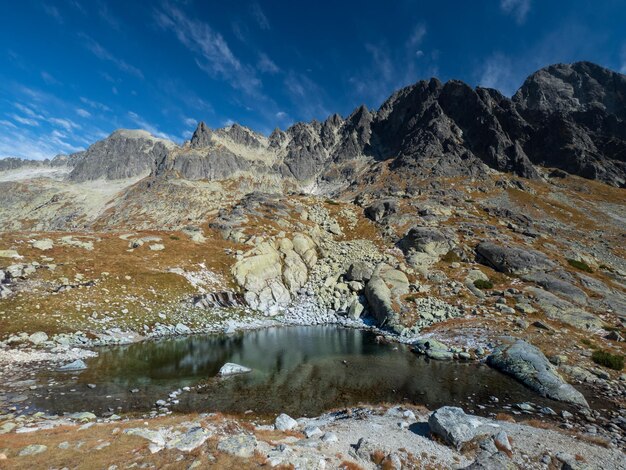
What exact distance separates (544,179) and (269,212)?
5714 inches

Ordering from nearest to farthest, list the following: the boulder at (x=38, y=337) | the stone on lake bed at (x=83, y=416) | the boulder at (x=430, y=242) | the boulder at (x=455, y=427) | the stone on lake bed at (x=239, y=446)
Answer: the stone on lake bed at (x=239, y=446)
the boulder at (x=455, y=427)
the stone on lake bed at (x=83, y=416)
the boulder at (x=38, y=337)
the boulder at (x=430, y=242)

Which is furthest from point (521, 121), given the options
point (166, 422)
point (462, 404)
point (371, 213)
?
point (166, 422)

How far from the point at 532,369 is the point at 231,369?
27.2 m

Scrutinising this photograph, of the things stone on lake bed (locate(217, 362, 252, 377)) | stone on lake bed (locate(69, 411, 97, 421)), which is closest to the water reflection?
stone on lake bed (locate(217, 362, 252, 377))

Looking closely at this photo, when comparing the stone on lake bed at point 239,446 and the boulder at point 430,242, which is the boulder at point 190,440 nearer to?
the stone on lake bed at point 239,446

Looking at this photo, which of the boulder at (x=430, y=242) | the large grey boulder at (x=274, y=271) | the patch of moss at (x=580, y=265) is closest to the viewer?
the large grey boulder at (x=274, y=271)

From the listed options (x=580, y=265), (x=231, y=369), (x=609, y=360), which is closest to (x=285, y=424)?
(x=231, y=369)

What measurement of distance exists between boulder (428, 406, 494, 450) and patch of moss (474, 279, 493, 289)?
41501 millimetres

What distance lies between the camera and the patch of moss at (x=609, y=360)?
29.8 meters

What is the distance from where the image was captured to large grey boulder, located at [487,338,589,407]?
24477 mm

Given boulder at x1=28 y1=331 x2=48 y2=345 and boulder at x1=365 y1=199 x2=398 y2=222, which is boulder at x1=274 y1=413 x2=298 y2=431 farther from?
boulder at x1=365 y1=199 x2=398 y2=222

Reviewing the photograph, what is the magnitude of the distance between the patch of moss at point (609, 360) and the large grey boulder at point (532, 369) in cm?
525

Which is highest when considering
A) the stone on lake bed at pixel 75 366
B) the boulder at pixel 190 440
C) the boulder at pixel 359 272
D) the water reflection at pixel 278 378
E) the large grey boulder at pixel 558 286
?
the boulder at pixel 359 272

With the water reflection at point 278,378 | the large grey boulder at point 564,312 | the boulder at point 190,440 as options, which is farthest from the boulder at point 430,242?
the boulder at point 190,440
